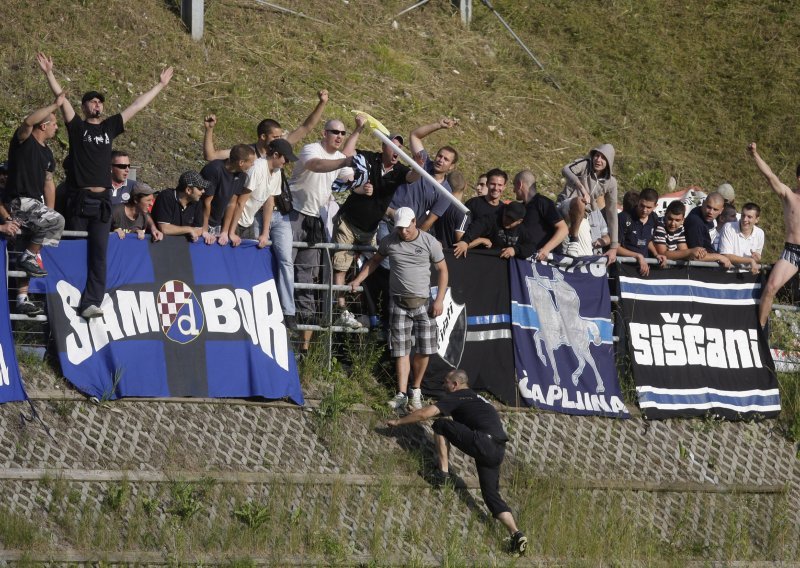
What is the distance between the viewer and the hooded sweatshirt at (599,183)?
585 inches

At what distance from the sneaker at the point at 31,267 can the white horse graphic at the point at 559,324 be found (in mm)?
5114

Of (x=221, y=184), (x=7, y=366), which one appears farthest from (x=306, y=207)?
(x=7, y=366)

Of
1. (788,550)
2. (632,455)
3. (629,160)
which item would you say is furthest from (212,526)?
(629,160)

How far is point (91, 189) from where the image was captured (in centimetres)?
1247

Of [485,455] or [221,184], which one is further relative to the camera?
[221,184]

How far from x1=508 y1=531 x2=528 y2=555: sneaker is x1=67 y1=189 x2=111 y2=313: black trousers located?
435cm

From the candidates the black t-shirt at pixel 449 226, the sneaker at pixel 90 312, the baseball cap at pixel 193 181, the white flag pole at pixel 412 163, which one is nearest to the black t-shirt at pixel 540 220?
the black t-shirt at pixel 449 226

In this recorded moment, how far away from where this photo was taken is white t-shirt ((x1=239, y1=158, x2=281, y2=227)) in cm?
1329

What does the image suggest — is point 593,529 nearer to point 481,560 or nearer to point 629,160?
point 481,560

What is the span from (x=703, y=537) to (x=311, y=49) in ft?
34.0

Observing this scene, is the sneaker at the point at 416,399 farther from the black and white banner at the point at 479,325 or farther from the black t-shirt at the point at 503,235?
the black t-shirt at the point at 503,235

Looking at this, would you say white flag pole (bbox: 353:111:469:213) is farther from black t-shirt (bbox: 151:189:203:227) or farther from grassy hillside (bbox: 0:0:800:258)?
grassy hillside (bbox: 0:0:800:258)

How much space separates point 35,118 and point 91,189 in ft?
2.75

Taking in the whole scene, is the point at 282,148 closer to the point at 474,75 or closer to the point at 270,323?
the point at 270,323
